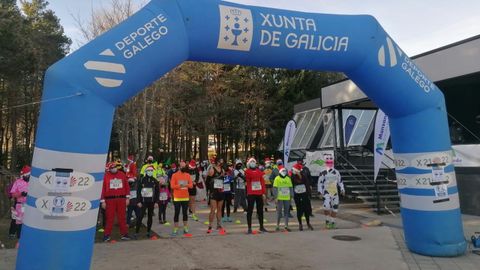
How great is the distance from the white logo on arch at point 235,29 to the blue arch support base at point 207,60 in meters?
0.02

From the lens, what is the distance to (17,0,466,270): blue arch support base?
5449 millimetres

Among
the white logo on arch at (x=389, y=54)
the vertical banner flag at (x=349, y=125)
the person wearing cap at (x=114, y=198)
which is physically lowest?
the person wearing cap at (x=114, y=198)

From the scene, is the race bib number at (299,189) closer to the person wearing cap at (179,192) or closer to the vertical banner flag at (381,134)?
the person wearing cap at (179,192)

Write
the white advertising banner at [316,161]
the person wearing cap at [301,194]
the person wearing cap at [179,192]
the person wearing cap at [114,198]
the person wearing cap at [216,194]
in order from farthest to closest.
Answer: the white advertising banner at [316,161] → the person wearing cap at [301,194] → the person wearing cap at [216,194] → the person wearing cap at [179,192] → the person wearing cap at [114,198]

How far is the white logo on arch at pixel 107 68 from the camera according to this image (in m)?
5.68

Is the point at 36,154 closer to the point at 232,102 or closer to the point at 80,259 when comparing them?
the point at 80,259

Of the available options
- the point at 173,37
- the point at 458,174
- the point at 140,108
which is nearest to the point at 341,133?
the point at 458,174

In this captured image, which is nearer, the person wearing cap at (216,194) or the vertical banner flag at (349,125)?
the person wearing cap at (216,194)

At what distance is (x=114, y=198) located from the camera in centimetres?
986

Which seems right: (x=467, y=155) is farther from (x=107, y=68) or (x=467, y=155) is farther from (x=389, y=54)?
(x=107, y=68)

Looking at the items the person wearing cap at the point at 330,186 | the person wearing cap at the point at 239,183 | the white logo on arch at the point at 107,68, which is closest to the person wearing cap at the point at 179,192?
the person wearing cap at the point at 239,183

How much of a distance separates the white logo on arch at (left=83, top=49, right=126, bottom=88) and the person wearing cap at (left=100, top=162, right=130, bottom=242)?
177 inches

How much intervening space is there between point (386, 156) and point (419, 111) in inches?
432

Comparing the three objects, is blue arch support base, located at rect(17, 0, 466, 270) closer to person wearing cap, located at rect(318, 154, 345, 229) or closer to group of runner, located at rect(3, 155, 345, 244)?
person wearing cap, located at rect(318, 154, 345, 229)
